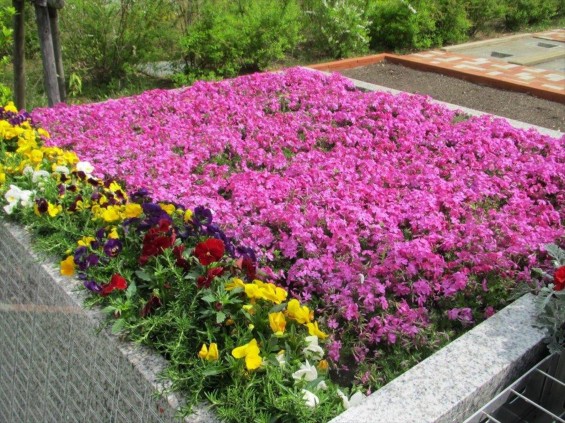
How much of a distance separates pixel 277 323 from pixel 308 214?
49.1 inches

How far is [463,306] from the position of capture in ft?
9.06

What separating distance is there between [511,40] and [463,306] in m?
9.89

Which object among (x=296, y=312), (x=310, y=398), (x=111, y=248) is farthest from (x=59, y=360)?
(x=310, y=398)

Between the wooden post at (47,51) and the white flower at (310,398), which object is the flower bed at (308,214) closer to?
the white flower at (310,398)

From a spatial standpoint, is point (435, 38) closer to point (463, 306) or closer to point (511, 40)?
point (511, 40)

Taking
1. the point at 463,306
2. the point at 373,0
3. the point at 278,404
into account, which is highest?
the point at 373,0

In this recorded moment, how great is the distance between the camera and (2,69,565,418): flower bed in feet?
7.38

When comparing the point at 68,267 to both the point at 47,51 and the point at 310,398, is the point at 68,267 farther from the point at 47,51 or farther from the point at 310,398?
the point at 47,51

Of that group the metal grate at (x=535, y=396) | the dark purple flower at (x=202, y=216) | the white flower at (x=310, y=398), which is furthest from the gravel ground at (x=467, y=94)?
the white flower at (x=310, y=398)

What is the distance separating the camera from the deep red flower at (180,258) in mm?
2361

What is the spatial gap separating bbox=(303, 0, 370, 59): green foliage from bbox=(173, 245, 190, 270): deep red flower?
21.5 ft

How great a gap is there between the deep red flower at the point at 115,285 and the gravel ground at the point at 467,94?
15.1 ft

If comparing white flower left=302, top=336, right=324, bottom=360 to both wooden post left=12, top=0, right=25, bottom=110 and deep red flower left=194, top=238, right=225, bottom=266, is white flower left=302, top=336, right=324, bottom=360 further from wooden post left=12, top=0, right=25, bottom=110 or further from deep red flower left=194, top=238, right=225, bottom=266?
wooden post left=12, top=0, right=25, bottom=110

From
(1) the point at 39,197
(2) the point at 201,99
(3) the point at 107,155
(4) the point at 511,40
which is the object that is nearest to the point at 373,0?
(4) the point at 511,40
